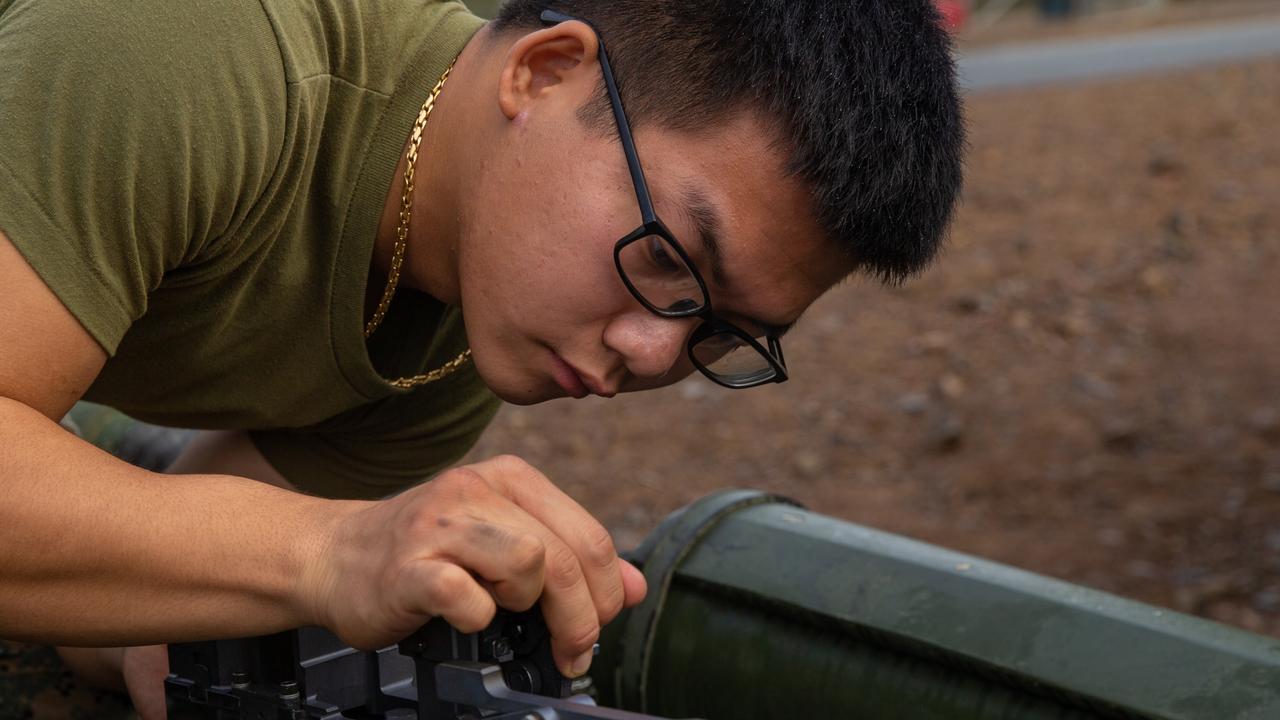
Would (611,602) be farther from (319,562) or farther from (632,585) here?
(319,562)

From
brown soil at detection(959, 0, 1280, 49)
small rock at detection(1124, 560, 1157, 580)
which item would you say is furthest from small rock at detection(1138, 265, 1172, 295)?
brown soil at detection(959, 0, 1280, 49)

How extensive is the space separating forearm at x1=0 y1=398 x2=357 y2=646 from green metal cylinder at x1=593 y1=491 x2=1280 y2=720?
2.82ft

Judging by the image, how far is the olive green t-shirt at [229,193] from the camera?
55.0 inches

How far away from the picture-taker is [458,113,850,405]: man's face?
158 centimetres

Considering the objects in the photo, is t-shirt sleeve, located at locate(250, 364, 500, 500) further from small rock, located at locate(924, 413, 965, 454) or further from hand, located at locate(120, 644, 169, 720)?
small rock, located at locate(924, 413, 965, 454)

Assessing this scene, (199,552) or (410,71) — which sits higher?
(410,71)

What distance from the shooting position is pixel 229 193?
155 centimetres

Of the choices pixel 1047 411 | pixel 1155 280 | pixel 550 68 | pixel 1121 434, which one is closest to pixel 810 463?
pixel 1047 411

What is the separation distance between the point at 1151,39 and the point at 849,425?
954cm

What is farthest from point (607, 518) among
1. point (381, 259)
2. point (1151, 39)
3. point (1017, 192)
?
point (1151, 39)

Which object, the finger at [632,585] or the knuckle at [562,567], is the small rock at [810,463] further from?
the knuckle at [562,567]

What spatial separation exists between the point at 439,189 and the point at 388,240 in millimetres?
129

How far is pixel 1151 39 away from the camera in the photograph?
42.9ft

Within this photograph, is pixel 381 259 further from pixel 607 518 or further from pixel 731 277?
pixel 607 518
